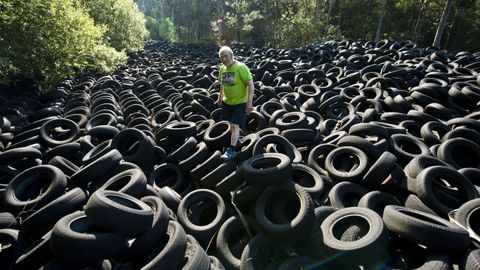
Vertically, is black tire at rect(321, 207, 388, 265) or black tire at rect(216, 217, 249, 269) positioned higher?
black tire at rect(321, 207, 388, 265)

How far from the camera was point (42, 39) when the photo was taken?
449 inches

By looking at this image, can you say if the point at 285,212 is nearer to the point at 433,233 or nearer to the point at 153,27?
the point at 433,233

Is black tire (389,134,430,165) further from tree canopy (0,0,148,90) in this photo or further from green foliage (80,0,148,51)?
green foliage (80,0,148,51)

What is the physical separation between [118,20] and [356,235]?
28.7 metres

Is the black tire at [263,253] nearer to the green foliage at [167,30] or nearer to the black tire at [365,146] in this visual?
the black tire at [365,146]

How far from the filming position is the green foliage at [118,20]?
23603 millimetres

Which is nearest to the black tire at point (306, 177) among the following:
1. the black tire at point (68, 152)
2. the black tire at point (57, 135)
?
the black tire at point (68, 152)

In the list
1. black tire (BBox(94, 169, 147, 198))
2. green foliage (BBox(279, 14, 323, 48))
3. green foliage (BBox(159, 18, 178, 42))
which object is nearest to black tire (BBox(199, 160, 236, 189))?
black tire (BBox(94, 169, 147, 198))

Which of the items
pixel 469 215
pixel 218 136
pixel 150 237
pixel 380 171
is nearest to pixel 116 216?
pixel 150 237

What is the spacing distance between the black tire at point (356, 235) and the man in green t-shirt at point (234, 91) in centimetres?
271

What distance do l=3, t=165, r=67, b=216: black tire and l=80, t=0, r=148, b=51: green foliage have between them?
18.4 m

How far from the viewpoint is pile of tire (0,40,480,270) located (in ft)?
12.4

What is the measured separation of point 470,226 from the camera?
409cm

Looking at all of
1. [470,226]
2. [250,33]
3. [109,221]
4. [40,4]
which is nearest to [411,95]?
[470,226]
